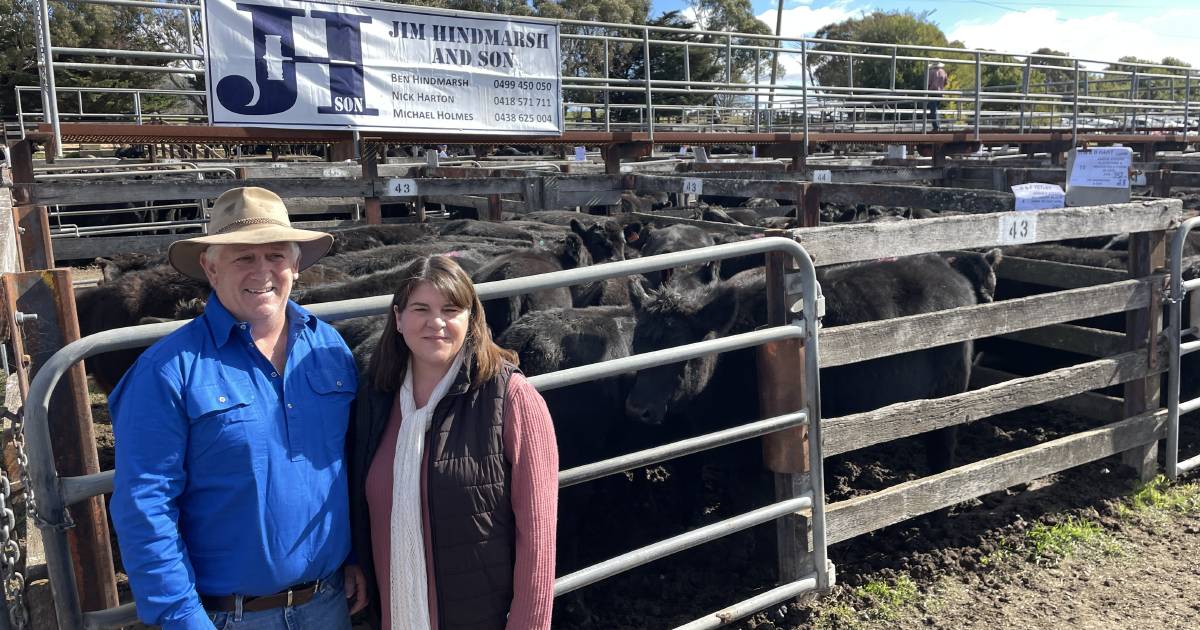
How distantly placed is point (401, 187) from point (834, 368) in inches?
217

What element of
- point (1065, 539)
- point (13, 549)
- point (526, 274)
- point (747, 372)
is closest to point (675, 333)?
point (747, 372)

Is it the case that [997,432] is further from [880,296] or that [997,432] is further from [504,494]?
[504,494]

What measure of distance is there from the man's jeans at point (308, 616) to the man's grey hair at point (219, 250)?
882 mm

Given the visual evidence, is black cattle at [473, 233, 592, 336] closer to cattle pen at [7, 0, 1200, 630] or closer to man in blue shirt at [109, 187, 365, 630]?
cattle pen at [7, 0, 1200, 630]

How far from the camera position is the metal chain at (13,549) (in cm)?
211

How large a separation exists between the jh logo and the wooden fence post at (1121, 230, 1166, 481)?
6667 millimetres

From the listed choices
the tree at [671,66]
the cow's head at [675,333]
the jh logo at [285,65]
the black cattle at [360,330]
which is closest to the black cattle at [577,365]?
the cow's head at [675,333]

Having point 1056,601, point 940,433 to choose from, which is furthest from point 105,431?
point 1056,601

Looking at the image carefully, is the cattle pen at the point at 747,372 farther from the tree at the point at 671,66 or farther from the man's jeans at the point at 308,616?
the tree at the point at 671,66

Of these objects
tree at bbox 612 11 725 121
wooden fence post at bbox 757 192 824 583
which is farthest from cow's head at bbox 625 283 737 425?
tree at bbox 612 11 725 121

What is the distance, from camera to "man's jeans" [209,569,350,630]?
2176mm

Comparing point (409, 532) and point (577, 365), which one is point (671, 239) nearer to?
point (577, 365)

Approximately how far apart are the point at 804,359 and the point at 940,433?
7.48ft

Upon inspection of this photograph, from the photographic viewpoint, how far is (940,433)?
5.48 metres
